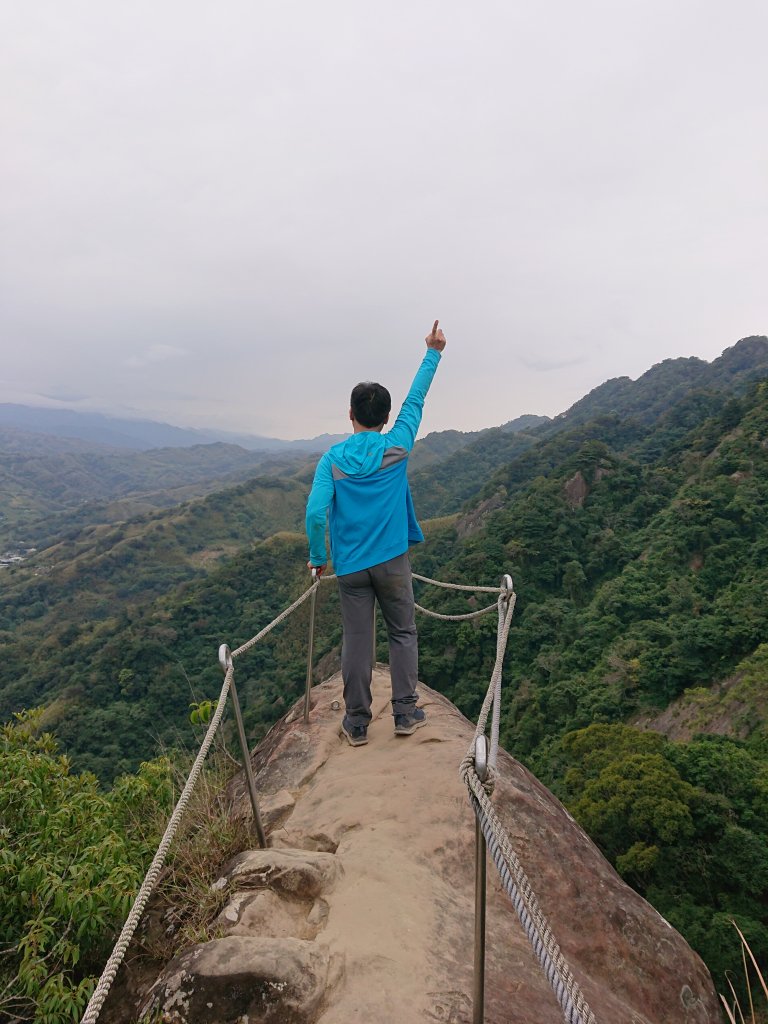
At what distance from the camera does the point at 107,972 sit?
1.48 meters

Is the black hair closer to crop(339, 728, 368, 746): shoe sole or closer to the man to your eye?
the man

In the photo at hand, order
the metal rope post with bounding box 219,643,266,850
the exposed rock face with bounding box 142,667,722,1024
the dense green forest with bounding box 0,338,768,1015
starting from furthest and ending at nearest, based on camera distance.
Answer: the dense green forest with bounding box 0,338,768,1015 < the metal rope post with bounding box 219,643,266,850 < the exposed rock face with bounding box 142,667,722,1024

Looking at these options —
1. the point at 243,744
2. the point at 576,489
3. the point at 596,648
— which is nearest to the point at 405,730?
the point at 243,744

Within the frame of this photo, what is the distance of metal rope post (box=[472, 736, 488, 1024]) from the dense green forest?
3.72 m

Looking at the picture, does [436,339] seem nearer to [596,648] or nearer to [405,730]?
[405,730]

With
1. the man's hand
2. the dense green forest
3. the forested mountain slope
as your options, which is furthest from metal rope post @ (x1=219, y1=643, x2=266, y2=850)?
the forested mountain slope

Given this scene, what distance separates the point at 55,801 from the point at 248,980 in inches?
103

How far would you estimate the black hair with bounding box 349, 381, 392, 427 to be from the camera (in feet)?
12.1

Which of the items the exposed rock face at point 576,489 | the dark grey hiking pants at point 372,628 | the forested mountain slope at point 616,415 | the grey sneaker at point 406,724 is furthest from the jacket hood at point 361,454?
the forested mountain slope at point 616,415

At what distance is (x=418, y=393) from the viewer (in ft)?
12.7

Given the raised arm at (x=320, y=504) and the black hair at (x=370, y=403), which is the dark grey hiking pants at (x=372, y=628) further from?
the black hair at (x=370, y=403)

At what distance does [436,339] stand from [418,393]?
0.43m

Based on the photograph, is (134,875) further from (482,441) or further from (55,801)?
(482,441)

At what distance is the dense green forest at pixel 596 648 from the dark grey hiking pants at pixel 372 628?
6.12 feet
